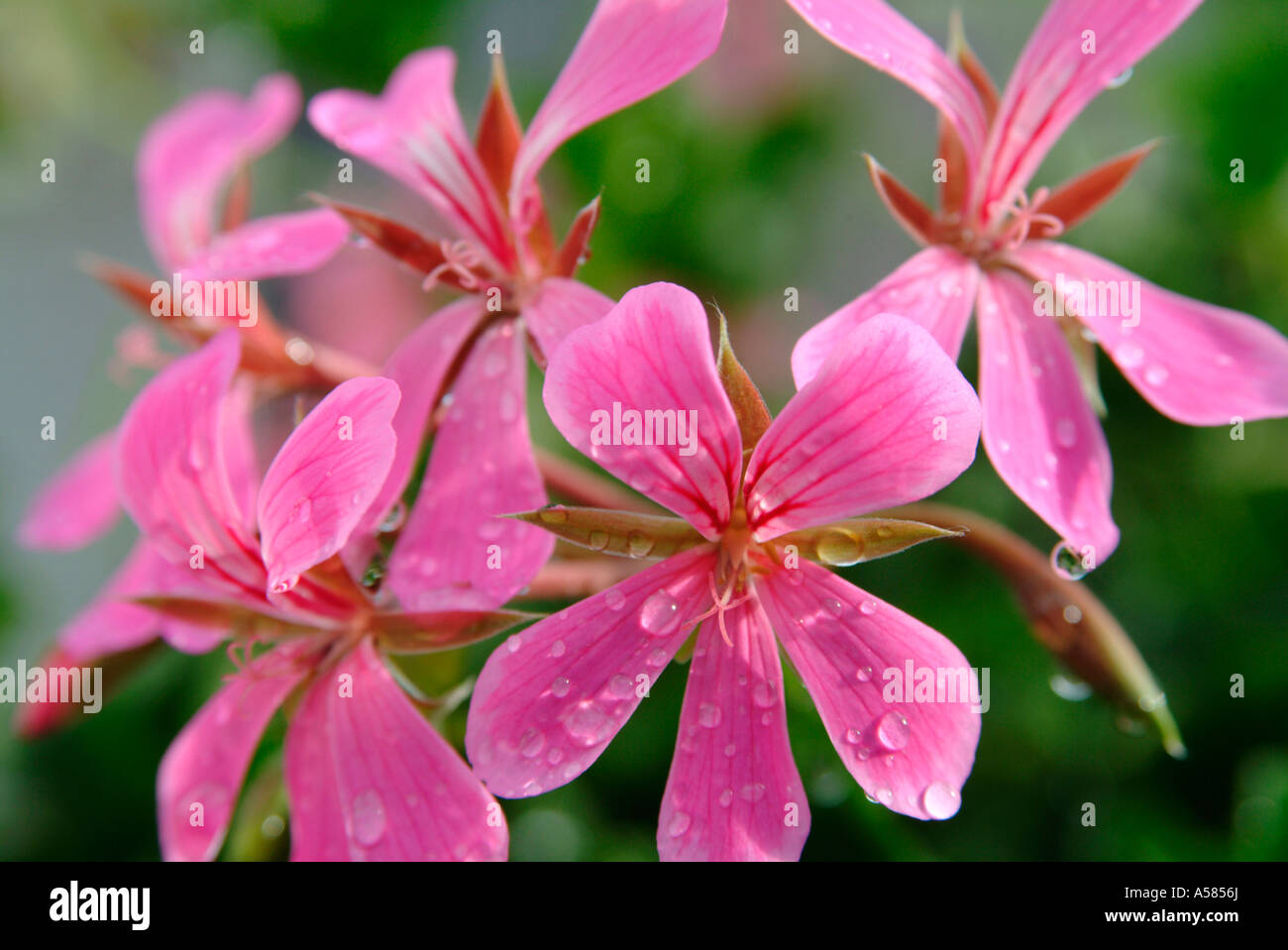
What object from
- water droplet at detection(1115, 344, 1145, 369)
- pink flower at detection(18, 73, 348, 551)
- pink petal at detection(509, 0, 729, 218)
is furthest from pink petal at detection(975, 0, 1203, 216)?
pink flower at detection(18, 73, 348, 551)

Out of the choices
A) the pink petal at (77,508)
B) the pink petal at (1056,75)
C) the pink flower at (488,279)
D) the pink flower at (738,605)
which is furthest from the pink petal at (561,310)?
the pink petal at (77,508)

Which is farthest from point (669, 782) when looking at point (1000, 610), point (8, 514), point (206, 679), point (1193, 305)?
point (8, 514)

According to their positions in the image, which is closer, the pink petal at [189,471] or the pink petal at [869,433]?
the pink petal at [869,433]

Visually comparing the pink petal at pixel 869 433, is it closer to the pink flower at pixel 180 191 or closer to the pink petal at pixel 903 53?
the pink petal at pixel 903 53

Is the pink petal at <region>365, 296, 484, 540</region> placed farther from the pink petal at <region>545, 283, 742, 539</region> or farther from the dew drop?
the dew drop

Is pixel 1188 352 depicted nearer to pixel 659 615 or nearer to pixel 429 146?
pixel 659 615
